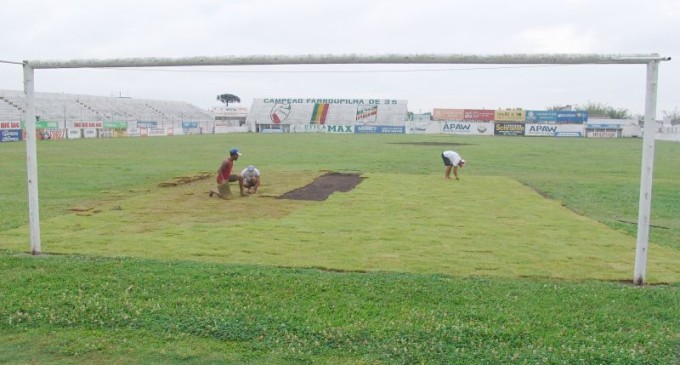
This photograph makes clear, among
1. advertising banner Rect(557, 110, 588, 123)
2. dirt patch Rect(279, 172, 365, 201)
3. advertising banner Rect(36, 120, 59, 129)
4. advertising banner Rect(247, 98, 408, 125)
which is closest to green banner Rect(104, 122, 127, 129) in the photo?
advertising banner Rect(36, 120, 59, 129)

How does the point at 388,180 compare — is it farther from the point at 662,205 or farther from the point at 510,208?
the point at 662,205

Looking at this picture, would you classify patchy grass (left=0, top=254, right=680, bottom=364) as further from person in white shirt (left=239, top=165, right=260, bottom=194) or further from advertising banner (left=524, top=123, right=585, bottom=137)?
advertising banner (left=524, top=123, right=585, bottom=137)

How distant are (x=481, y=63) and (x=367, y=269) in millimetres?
2751

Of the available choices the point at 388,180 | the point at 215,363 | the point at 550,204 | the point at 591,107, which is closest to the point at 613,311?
the point at 215,363

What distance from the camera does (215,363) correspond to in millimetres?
4781

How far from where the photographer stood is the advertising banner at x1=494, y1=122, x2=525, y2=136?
255 ft

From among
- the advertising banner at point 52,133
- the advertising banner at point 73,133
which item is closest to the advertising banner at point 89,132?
the advertising banner at point 73,133

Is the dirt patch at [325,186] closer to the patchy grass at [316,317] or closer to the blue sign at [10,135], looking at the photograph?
the patchy grass at [316,317]

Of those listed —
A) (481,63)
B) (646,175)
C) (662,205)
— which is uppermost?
(481,63)

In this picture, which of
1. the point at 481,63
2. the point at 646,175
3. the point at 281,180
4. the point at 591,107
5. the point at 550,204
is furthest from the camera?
the point at 591,107

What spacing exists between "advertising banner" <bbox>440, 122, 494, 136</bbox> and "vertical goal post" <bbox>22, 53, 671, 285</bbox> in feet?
238

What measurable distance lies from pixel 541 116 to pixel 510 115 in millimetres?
4651

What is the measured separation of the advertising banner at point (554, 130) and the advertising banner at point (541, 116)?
10.7 metres

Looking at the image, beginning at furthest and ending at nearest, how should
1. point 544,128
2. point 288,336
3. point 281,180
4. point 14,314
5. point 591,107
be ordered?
point 591,107, point 544,128, point 281,180, point 14,314, point 288,336
